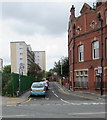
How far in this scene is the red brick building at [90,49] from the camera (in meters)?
25.9

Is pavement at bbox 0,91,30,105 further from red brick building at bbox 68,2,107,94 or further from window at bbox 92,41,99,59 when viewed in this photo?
window at bbox 92,41,99,59

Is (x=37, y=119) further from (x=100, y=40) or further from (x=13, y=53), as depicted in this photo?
(x=13, y=53)

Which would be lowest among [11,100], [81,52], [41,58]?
[11,100]

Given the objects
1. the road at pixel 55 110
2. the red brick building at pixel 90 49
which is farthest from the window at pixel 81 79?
the road at pixel 55 110

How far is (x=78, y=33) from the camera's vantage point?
31672mm

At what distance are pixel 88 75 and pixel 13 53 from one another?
291ft

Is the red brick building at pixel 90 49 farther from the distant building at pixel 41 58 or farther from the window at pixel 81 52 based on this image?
the distant building at pixel 41 58

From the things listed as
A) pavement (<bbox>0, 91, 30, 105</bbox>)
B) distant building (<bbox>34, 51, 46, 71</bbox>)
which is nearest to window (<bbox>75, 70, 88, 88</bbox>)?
pavement (<bbox>0, 91, 30, 105</bbox>)

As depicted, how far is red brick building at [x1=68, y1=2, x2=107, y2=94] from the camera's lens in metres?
25.9

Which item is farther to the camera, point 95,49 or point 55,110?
point 95,49

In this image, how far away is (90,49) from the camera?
28.5m

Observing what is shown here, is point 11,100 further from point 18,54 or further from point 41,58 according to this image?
point 41,58

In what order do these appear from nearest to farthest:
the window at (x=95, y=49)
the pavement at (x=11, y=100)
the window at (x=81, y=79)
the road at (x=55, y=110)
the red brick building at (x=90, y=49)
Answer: the road at (x=55, y=110) < the pavement at (x=11, y=100) < the red brick building at (x=90, y=49) < the window at (x=95, y=49) < the window at (x=81, y=79)

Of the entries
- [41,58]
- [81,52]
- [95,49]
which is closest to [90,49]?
[95,49]
